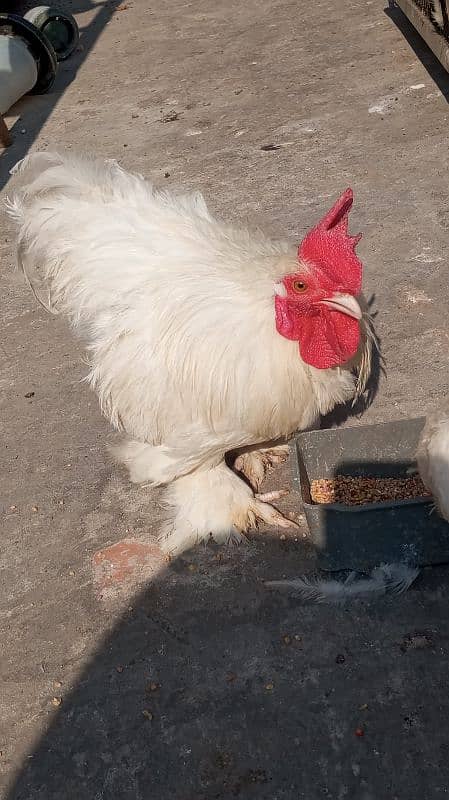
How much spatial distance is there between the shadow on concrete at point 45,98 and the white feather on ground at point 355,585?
6.22 m

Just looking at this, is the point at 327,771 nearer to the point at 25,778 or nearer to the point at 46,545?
the point at 25,778

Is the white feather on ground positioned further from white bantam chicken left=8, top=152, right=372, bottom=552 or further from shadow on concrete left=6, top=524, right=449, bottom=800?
white bantam chicken left=8, top=152, right=372, bottom=552

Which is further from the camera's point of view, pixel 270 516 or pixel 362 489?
pixel 270 516

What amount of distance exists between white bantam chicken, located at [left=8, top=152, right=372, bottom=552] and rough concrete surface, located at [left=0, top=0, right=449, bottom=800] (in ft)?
1.12

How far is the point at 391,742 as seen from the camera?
9.57 ft

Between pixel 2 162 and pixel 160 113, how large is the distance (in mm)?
1971

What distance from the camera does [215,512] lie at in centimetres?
389

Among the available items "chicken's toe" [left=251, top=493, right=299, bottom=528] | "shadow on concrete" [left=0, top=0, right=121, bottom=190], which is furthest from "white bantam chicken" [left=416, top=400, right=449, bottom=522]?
"shadow on concrete" [left=0, top=0, right=121, bottom=190]

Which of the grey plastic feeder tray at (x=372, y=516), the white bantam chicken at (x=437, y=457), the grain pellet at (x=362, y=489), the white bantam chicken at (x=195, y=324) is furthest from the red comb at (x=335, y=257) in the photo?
the grain pellet at (x=362, y=489)

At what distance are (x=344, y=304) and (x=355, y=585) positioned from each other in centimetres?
133

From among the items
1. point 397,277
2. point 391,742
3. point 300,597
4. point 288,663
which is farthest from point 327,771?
point 397,277

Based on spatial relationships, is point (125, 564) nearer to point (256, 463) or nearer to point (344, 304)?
point (256, 463)

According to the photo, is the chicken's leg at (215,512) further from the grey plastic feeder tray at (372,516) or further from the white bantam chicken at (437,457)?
the white bantam chicken at (437,457)

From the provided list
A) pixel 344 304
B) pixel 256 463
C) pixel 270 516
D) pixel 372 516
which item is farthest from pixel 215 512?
pixel 344 304
